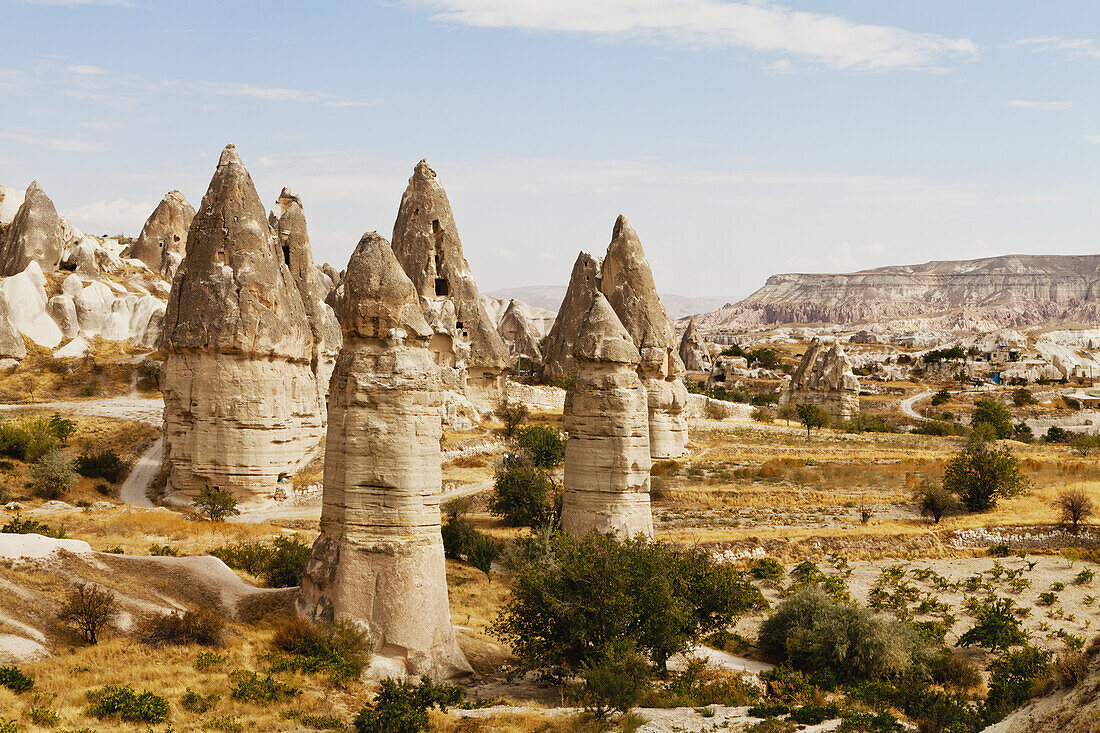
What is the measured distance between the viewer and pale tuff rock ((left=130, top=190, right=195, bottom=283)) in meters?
57.2

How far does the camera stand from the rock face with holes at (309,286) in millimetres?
32219

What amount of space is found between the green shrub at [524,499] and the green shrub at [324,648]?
11.0 m

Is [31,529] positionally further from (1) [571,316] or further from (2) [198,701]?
(1) [571,316]

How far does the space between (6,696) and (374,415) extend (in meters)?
5.80

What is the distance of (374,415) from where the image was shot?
1402cm

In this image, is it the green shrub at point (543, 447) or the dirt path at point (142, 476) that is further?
the green shrub at point (543, 447)

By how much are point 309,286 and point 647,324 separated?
41.1ft

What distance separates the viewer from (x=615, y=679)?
1205 centimetres

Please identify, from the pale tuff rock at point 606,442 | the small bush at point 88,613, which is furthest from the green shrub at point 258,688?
the pale tuff rock at point 606,442

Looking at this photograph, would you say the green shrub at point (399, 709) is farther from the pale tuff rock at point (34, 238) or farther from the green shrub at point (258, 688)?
the pale tuff rock at point (34, 238)

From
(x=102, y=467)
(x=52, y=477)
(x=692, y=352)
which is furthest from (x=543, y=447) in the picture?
(x=692, y=352)

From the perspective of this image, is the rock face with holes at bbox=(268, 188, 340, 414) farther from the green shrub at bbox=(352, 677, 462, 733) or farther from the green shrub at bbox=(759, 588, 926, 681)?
the green shrub at bbox=(352, 677, 462, 733)

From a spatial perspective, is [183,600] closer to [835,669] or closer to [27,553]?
[27,553]

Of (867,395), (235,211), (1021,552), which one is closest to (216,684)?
(235,211)
